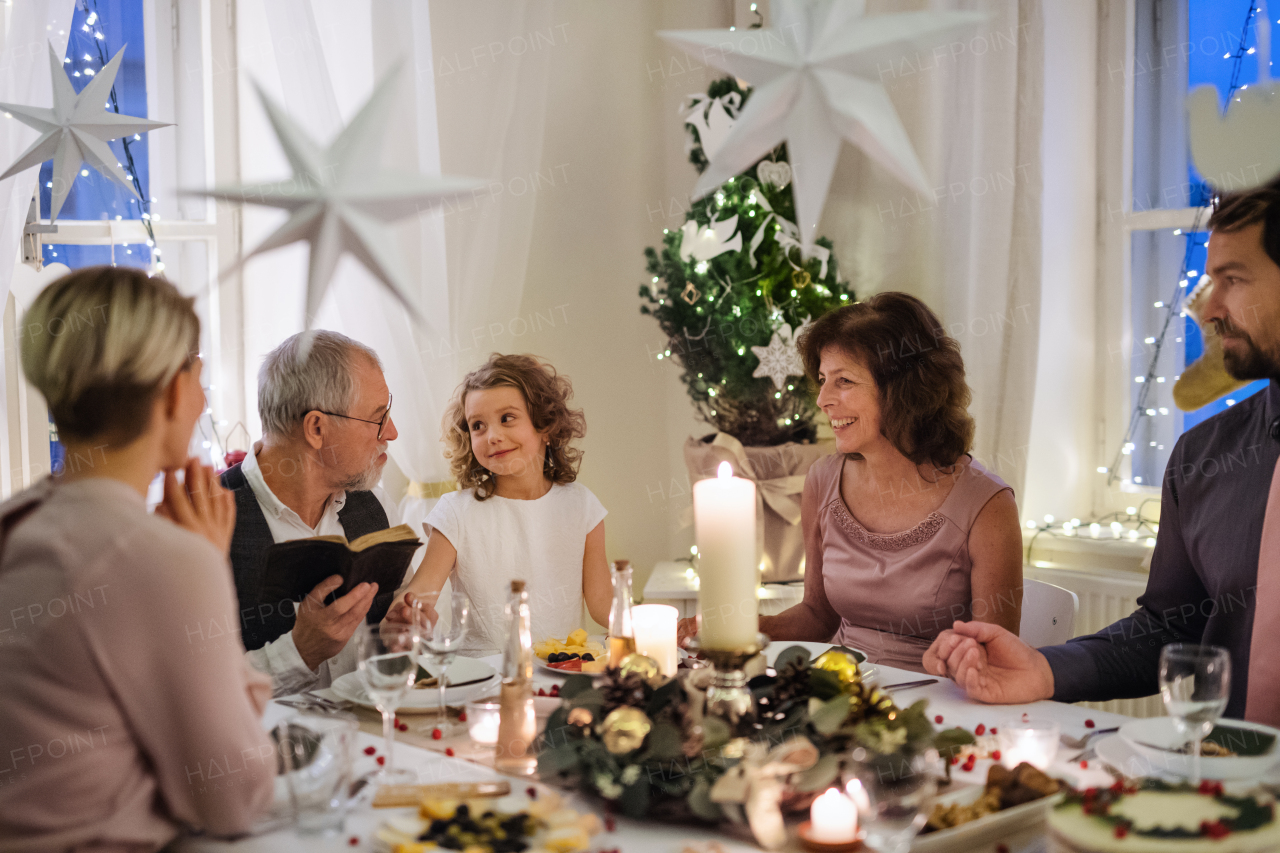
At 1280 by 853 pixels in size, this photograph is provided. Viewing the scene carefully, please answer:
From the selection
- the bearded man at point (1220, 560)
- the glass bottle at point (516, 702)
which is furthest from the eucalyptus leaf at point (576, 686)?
the bearded man at point (1220, 560)

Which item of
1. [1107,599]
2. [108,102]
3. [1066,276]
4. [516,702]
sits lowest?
[1107,599]

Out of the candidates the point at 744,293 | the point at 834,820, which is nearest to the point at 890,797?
the point at 834,820

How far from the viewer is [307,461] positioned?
2219 mm

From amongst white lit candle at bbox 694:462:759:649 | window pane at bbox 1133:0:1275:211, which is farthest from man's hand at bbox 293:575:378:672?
window pane at bbox 1133:0:1275:211

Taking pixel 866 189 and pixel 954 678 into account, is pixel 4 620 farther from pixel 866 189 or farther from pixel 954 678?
pixel 866 189

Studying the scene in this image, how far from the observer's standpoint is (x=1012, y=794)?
1.09 meters

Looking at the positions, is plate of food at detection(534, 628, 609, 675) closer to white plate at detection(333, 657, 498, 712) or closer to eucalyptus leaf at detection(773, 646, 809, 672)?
white plate at detection(333, 657, 498, 712)

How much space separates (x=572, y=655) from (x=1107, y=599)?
1.80m

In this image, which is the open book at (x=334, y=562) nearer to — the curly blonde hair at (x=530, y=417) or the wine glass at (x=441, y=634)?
the wine glass at (x=441, y=634)

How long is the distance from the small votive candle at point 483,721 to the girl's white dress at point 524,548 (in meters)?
0.85

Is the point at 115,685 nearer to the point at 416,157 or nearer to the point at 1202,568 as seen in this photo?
the point at 1202,568

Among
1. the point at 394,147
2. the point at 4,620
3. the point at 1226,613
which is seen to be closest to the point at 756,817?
the point at 4,620

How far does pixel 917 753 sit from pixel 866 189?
2.63m

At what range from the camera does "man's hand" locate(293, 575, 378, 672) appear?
180 cm
